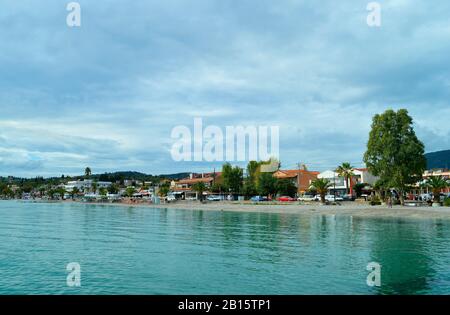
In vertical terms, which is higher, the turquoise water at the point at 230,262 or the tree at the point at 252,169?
the tree at the point at 252,169

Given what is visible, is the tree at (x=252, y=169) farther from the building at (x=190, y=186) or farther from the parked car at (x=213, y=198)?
the building at (x=190, y=186)

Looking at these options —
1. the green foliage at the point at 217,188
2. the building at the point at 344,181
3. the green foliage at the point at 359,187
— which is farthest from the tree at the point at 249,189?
the green foliage at the point at 359,187

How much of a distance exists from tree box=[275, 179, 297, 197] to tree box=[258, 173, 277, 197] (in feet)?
3.17

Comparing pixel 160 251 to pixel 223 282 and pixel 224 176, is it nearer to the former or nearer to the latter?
pixel 223 282

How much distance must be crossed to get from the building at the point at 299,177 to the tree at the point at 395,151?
46.3 meters

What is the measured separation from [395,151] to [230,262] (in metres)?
54.3

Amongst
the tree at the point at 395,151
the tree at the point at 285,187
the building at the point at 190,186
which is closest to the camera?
the tree at the point at 395,151

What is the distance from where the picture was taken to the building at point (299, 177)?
119975 mm

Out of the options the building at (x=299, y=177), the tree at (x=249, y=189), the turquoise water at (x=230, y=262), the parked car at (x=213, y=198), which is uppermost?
the building at (x=299, y=177)

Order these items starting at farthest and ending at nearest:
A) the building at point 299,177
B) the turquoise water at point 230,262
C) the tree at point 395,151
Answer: the building at point 299,177 < the tree at point 395,151 < the turquoise water at point 230,262

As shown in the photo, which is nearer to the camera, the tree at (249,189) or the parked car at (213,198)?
the tree at (249,189)

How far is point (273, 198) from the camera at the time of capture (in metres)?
116
